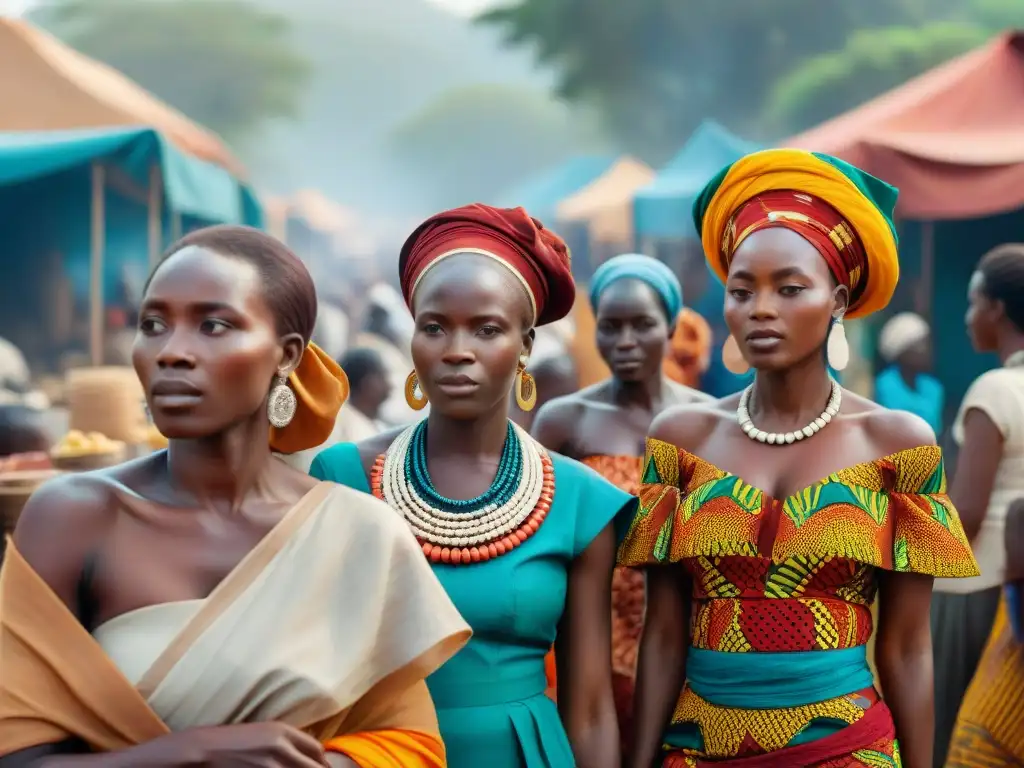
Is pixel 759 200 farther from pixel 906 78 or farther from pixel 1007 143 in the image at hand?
pixel 906 78

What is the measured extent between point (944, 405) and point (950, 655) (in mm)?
7344

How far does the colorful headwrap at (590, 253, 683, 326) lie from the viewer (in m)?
5.09

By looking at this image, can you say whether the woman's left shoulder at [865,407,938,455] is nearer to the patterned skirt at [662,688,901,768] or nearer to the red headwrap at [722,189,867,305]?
the red headwrap at [722,189,867,305]

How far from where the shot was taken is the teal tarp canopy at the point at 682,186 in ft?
50.6

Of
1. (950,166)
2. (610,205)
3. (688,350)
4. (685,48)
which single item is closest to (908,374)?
(950,166)

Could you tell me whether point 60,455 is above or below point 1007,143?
below

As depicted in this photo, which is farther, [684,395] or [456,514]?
[684,395]

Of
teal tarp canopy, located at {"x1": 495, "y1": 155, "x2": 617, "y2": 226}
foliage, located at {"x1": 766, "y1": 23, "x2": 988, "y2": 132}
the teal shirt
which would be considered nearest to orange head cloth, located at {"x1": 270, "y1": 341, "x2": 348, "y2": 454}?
the teal shirt

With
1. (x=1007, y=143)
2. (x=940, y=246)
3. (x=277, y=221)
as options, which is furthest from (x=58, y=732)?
(x=277, y=221)

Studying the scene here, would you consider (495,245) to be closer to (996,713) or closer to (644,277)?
(644,277)

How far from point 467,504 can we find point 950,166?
8731 millimetres

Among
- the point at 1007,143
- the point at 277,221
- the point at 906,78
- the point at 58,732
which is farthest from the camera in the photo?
the point at 906,78

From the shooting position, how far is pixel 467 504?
2959mm

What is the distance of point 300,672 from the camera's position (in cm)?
222
